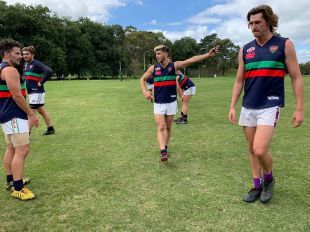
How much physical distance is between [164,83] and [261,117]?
2814mm

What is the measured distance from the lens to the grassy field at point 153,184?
4383 mm

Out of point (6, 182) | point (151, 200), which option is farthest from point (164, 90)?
point (6, 182)

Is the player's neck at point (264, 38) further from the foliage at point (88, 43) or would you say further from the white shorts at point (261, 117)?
the foliage at point (88, 43)

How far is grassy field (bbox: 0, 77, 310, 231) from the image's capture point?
4.38 m

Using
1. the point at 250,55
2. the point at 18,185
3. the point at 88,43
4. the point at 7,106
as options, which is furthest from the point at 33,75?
the point at 88,43

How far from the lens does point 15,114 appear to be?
521 cm

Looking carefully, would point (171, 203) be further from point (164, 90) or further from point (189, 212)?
point (164, 90)

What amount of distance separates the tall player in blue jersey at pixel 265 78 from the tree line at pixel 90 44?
2261 inches

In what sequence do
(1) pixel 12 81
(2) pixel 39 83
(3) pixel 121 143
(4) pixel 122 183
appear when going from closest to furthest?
(1) pixel 12 81 → (4) pixel 122 183 → (3) pixel 121 143 → (2) pixel 39 83

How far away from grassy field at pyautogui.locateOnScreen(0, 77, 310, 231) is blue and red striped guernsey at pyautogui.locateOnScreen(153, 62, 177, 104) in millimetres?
1307

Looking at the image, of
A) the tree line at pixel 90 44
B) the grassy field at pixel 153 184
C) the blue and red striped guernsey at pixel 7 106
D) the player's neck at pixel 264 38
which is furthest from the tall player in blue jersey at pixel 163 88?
the tree line at pixel 90 44

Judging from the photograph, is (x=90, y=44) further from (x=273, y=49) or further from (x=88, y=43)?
(x=273, y=49)

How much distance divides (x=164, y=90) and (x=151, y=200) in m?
2.72

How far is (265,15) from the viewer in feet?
14.7
